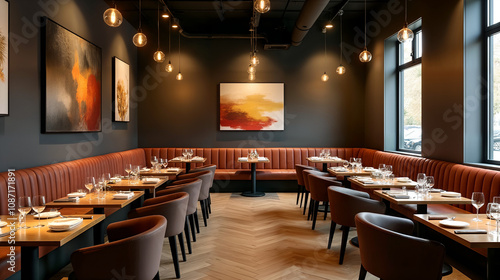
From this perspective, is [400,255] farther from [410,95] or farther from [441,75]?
[410,95]

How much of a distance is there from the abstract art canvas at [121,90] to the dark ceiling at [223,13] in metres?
1.21

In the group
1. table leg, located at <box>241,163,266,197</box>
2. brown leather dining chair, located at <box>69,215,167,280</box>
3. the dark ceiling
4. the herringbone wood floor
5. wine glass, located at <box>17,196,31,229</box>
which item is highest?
the dark ceiling

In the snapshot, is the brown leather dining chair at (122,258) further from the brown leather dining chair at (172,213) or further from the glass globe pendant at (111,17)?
the glass globe pendant at (111,17)

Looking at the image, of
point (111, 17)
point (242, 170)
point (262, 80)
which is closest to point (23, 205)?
point (111, 17)

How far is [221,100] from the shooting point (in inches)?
364

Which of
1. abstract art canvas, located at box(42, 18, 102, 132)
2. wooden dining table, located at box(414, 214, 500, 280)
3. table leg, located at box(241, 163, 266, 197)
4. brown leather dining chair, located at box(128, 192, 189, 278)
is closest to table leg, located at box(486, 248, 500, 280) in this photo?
wooden dining table, located at box(414, 214, 500, 280)

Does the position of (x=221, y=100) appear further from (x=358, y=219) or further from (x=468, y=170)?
(x=358, y=219)

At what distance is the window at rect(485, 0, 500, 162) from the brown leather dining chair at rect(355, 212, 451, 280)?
3.44 meters

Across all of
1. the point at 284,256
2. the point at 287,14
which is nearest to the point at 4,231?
the point at 284,256

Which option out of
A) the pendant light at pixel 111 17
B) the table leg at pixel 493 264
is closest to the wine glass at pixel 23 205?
the pendant light at pixel 111 17

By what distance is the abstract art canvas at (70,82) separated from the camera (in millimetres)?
4926

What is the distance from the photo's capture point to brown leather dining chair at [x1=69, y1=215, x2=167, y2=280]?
2133 millimetres

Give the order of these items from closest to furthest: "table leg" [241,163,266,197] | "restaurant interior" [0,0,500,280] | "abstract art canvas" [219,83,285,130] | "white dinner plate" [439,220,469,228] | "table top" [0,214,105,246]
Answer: "table top" [0,214,105,246] < "white dinner plate" [439,220,469,228] < "restaurant interior" [0,0,500,280] < "table leg" [241,163,266,197] < "abstract art canvas" [219,83,285,130]

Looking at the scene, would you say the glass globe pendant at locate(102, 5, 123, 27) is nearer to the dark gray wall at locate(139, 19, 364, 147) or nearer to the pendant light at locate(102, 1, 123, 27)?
the pendant light at locate(102, 1, 123, 27)
